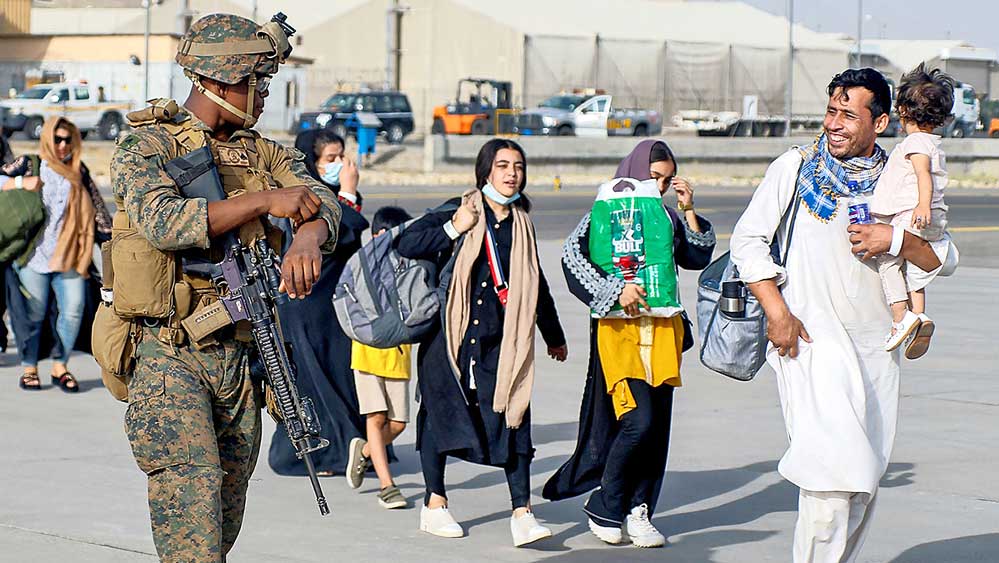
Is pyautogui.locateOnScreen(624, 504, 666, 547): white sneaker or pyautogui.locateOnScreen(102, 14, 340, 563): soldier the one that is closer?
pyautogui.locateOnScreen(102, 14, 340, 563): soldier

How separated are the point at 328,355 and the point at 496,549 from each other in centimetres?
197

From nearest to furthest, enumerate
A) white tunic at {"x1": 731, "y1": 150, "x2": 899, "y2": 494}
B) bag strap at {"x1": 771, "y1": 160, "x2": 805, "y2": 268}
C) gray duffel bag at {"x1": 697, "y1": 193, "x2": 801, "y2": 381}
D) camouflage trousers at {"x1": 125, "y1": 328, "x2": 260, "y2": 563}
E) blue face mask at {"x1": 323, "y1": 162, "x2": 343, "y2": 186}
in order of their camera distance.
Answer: camouflage trousers at {"x1": 125, "y1": 328, "x2": 260, "y2": 563}
white tunic at {"x1": 731, "y1": 150, "x2": 899, "y2": 494}
bag strap at {"x1": 771, "y1": 160, "x2": 805, "y2": 268}
gray duffel bag at {"x1": 697, "y1": 193, "x2": 801, "y2": 381}
blue face mask at {"x1": 323, "y1": 162, "x2": 343, "y2": 186}

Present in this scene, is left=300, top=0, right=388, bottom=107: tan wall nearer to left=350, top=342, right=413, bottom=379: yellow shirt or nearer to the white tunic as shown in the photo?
left=350, top=342, right=413, bottom=379: yellow shirt

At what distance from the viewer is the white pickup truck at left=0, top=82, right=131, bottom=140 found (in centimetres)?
4628

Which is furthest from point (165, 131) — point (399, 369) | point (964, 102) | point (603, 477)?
point (964, 102)

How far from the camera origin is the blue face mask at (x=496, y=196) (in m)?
6.77

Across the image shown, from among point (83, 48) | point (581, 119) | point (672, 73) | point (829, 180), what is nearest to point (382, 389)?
point (829, 180)

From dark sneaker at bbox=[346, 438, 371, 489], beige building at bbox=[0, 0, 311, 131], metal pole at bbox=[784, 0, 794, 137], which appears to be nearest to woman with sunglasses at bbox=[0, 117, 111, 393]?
dark sneaker at bbox=[346, 438, 371, 489]

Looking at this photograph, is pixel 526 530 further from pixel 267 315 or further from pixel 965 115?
pixel 965 115

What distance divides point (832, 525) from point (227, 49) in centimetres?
243

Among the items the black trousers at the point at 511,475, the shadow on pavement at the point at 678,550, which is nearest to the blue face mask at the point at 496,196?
the black trousers at the point at 511,475

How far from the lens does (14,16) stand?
236ft

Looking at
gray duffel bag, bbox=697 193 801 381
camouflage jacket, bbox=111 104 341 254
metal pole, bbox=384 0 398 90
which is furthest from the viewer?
metal pole, bbox=384 0 398 90

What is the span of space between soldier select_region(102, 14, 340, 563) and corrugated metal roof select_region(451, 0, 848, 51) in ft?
222
